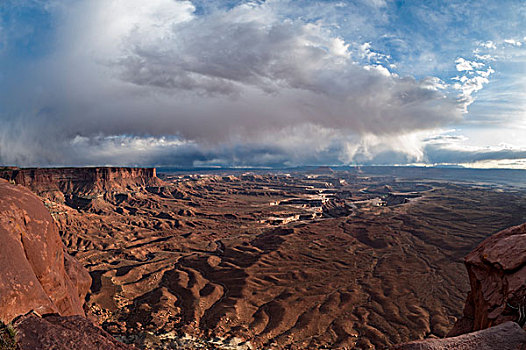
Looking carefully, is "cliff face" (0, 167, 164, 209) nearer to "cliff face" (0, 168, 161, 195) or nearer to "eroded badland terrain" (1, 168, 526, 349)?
"cliff face" (0, 168, 161, 195)

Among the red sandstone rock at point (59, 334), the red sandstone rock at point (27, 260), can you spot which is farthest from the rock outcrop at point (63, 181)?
the red sandstone rock at point (59, 334)

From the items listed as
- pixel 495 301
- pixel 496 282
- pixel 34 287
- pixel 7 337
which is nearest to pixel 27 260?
pixel 34 287

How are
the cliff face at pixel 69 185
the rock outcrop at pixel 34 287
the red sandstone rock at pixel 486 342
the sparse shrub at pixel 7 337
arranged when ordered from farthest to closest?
1. the cliff face at pixel 69 185
2. the red sandstone rock at pixel 486 342
3. the rock outcrop at pixel 34 287
4. the sparse shrub at pixel 7 337

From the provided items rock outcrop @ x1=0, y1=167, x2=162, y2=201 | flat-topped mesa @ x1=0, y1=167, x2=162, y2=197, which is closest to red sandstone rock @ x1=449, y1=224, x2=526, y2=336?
rock outcrop @ x1=0, y1=167, x2=162, y2=201

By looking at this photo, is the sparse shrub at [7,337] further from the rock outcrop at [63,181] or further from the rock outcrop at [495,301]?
the rock outcrop at [63,181]

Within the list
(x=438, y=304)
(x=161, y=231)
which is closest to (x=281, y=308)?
(x=438, y=304)

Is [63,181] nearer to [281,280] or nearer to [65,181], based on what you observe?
[65,181]
